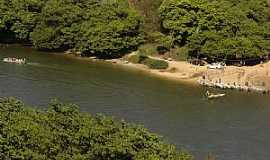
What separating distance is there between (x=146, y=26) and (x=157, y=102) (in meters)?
22.8

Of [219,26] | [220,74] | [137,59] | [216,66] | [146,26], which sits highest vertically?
[219,26]

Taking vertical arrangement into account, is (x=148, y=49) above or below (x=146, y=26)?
below

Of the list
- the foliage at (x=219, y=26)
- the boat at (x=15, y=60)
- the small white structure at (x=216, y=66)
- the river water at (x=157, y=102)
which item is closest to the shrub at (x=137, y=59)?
the river water at (x=157, y=102)

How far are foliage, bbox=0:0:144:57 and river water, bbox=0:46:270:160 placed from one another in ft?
11.8

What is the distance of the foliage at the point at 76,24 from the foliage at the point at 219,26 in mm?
4493

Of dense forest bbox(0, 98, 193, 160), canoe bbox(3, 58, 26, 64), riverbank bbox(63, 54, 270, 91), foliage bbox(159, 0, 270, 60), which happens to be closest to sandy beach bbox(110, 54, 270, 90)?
riverbank bbox(63, 54, 270, 91)

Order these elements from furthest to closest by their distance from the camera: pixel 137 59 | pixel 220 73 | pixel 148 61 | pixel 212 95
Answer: pixel 137 59, pixel 148 61, pixel 220 73, pixel 212 95

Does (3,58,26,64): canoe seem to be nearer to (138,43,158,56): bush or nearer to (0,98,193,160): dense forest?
(138,43,158,56): bush

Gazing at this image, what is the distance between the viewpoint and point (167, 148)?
1291 inches

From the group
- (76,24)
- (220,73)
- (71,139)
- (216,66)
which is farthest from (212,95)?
(71,139)

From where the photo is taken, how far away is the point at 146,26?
→ 3174 inches

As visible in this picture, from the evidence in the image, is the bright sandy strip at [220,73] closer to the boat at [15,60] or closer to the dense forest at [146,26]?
the dense forest at [146,26]

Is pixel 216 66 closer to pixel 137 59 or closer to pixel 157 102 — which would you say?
pixel 137 59

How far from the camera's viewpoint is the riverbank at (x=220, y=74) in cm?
6731
